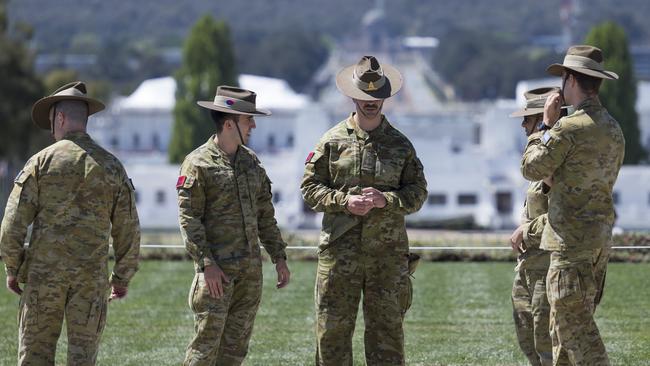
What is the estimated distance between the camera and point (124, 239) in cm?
766

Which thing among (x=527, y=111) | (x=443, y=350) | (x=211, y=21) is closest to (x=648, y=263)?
(x=443, y=350)

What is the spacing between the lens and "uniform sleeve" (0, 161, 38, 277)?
7.41m

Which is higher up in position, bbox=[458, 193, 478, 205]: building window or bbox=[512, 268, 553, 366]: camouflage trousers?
bbox=[512, 268, 553, 366]: camouflage trousers

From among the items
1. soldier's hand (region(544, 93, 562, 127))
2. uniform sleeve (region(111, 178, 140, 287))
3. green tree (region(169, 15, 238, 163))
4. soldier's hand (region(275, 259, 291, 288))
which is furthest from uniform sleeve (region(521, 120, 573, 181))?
green tree (region(169, 15, 238, 163))

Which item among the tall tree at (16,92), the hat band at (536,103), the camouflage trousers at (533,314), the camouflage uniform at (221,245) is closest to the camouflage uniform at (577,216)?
the camouflage trousers at (533,314)

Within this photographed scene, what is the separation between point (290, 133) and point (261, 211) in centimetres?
11512

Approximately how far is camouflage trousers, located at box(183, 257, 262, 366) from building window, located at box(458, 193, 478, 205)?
64.3m

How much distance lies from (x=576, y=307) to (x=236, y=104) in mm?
2293

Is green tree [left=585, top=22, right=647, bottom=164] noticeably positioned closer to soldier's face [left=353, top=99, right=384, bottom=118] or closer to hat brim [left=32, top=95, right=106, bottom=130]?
soldier's face [left=353, top=99, right=384, bottom=118]

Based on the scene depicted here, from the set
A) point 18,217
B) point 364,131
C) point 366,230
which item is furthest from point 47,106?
point 366,230

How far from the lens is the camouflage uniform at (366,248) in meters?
7.94

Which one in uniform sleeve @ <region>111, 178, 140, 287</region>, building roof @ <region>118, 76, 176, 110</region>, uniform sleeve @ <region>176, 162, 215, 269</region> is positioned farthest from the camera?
building roof @ <region>118, 76, 176, 110</region>

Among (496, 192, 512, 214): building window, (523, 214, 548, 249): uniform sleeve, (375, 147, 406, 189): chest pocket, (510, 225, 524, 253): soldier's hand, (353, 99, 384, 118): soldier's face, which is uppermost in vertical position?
(353, 99, 384, 118): soldier's face

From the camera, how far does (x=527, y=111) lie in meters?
8.79
